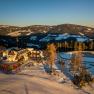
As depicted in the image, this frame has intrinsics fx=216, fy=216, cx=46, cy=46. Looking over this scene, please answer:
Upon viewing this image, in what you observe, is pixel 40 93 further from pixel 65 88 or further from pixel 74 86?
pixel 74 86

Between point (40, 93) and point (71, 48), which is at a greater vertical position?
point (40, 93)

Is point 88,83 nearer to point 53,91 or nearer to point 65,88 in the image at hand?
point 65,88

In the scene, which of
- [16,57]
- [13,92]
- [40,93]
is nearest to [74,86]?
[40,93]

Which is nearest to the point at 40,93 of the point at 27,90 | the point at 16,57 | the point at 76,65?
the point at 27,90

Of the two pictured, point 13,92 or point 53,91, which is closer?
point 13,92

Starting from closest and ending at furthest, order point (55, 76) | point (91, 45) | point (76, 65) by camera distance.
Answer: point (55, 76) → point (76, 65) → point (91, 45)

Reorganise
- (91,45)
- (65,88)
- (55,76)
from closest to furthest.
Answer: (65,88) → (55,76) → (91,45)

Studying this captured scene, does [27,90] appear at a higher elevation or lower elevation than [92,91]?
higher

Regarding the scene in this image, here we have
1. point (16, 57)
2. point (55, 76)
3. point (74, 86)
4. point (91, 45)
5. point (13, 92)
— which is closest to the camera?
point (13, 92)

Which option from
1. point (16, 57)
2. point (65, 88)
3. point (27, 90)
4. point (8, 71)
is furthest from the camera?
point (16, 57)
